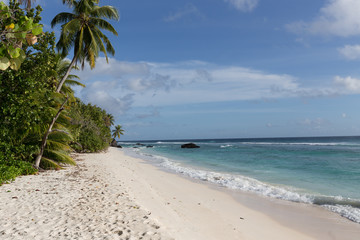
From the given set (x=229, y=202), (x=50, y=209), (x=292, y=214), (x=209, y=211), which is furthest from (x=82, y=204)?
(x=292, y=214)

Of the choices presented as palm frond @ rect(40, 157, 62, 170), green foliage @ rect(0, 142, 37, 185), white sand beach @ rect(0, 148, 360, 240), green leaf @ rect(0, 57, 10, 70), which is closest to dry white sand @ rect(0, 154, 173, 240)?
white sand beach @ rect(0, 148, 360, 240)

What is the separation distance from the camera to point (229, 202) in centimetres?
937

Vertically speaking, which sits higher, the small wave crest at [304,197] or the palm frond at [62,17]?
the palm frond at [62,17]

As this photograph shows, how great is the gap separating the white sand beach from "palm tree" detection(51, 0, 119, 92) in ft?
28.5

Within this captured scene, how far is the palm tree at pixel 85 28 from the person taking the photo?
1521cm

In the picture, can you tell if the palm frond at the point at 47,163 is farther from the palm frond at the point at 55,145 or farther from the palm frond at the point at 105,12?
the palm frond at the point at 105,12

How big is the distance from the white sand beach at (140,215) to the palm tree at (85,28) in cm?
870

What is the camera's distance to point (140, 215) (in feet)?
18.9

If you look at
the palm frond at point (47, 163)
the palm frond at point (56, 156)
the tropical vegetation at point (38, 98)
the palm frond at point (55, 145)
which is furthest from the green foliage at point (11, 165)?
the palm frond at point (55, 145)

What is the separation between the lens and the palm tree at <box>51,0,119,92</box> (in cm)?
1521

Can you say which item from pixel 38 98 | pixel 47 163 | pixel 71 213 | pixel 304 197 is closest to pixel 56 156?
pixel 47 163

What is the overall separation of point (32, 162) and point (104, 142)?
19.4 m

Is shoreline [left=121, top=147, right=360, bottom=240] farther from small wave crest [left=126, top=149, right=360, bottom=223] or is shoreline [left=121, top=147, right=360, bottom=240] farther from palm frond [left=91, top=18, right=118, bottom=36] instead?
palm frond [left=91, top=18, right=118, bottom=36]

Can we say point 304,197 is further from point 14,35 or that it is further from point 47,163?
point 47,163
